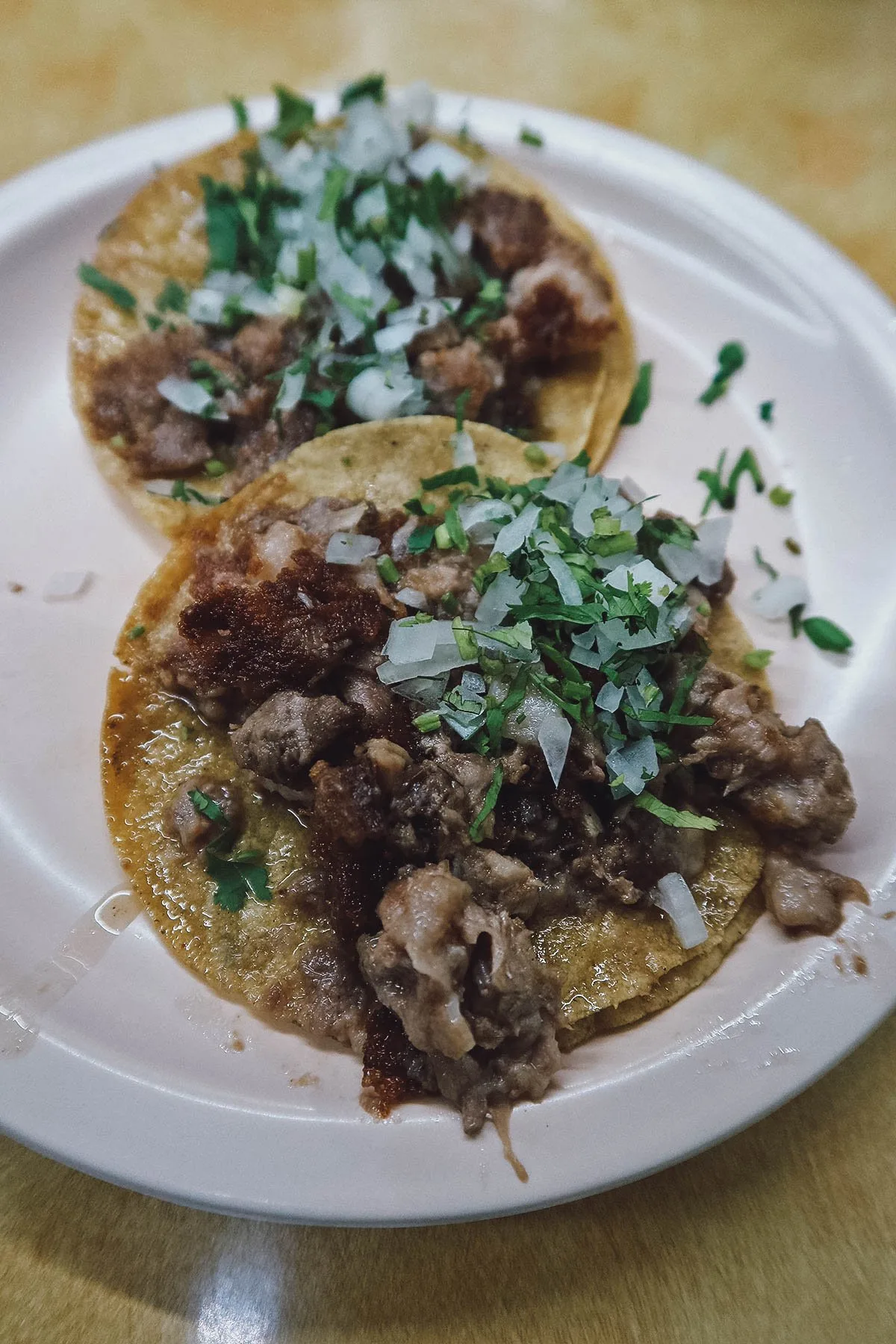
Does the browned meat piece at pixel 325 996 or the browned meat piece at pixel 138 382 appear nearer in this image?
the browned meat piece at pixel 325 996

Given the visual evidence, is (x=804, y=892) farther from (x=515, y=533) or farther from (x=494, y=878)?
(x=515, y=533)

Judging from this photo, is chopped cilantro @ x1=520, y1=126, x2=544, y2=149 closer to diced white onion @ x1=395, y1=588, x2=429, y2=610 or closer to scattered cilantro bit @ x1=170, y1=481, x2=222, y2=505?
scattered cilantro bit @ x1=170, y1=481, x2=222, y2=505

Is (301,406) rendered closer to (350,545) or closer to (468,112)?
(350,545)

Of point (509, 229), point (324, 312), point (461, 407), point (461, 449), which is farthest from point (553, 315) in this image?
point (324, 312)

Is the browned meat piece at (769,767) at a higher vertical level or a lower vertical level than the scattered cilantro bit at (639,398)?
lower

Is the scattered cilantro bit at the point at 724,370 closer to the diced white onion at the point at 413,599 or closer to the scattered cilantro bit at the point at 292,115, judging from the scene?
the diced white onion at the point at 413,599

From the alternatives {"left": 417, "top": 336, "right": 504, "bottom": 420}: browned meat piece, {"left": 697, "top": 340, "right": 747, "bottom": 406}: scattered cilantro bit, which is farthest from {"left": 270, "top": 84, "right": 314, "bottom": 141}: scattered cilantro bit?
{"left": 697, "top": 340, "right": 747, "bottom": 406}: scattered cilantro bit

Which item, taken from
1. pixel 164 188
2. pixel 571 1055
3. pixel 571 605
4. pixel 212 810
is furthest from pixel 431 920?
pixel 164 188

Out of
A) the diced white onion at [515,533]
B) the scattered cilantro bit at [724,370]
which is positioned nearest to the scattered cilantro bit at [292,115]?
the scattered cilantro bit at [724,370]
